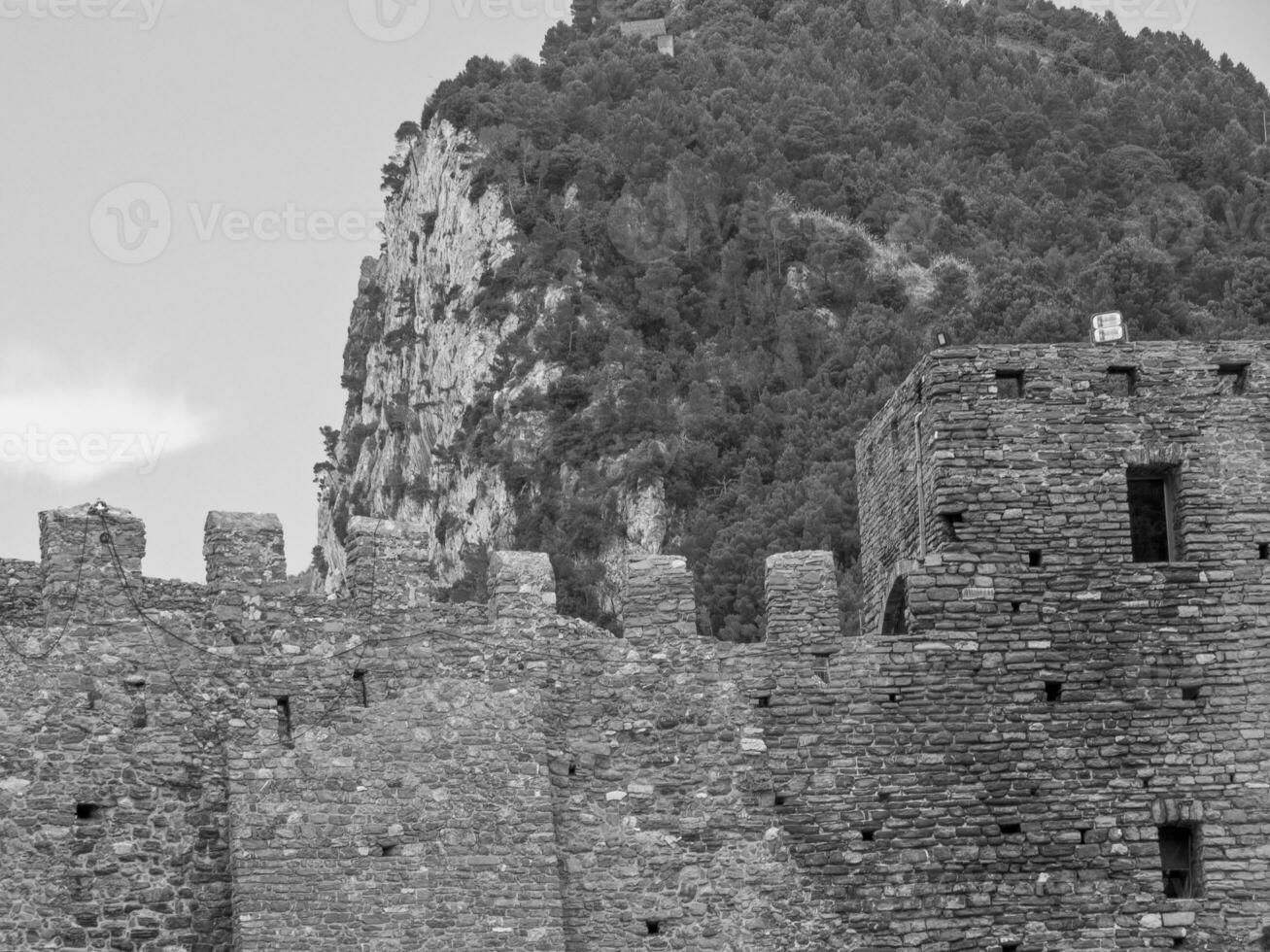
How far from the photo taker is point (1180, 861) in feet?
70.9

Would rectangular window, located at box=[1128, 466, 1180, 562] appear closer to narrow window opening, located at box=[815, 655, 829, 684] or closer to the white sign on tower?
the white sign on tower

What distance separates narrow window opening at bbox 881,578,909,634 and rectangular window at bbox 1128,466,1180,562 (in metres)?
2.30

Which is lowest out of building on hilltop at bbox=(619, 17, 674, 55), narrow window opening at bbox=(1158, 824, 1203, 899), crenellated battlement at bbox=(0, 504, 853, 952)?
narrow window opening at bbox=(1158, 824, 1203, 899)

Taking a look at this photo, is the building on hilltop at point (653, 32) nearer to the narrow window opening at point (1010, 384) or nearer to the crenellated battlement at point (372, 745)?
the narrow window opening at point (1010, 384)

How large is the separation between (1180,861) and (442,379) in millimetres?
66646

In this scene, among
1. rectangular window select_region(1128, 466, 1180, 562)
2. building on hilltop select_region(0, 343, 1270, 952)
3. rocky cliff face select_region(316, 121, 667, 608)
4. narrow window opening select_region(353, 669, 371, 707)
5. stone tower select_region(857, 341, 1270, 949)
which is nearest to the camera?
building on hilltop select_region(0, 343, 1270, 952)

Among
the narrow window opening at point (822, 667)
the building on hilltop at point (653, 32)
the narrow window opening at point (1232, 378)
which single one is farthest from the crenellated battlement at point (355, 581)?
the building on hilltop at point (653, 32)

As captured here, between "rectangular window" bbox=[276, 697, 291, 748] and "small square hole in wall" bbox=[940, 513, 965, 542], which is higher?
"small square hole in wall" bbox=[940, 513, 965, 542]

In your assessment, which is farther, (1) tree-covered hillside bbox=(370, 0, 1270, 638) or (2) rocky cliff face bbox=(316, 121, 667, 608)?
(2) rocky cliff face bbox=(316, 121, 667, 608)

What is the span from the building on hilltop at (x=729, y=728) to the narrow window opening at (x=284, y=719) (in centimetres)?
3

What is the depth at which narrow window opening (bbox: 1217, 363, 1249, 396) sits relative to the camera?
74.0 ft

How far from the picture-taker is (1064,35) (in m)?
102

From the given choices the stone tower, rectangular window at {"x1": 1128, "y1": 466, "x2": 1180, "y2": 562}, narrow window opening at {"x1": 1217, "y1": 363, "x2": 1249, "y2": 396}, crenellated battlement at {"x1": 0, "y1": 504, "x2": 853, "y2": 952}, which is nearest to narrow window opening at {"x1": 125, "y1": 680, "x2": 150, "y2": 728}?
crenellated battlement at {"x1": 0, "y1": 504, "x2": 853, "y2": 952}

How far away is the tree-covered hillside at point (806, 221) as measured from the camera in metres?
64.6
